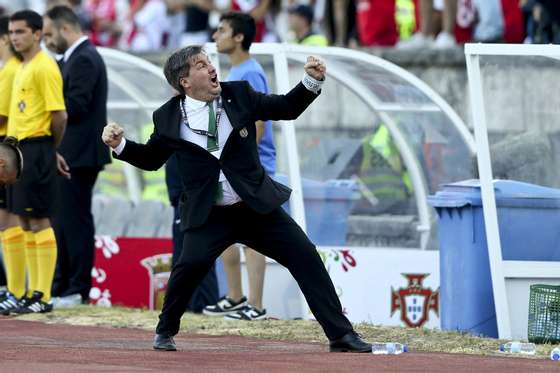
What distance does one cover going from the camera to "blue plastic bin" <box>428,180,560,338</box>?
36.0 ft

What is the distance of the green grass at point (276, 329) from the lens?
1011 cm

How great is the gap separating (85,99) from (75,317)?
1936mm

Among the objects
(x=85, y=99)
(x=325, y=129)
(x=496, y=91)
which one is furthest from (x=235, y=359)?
(x=325, y=129)

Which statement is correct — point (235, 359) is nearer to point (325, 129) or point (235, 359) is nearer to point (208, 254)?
point (208, 254)

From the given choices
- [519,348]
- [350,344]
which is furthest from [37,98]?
[519,348]

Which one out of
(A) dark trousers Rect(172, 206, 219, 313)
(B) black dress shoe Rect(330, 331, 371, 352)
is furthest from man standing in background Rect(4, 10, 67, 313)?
(B) black dress shoe Rect(330, 331, 371, 352)

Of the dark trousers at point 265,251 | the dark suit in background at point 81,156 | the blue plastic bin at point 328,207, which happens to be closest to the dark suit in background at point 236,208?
the dark trousers at point 265,251

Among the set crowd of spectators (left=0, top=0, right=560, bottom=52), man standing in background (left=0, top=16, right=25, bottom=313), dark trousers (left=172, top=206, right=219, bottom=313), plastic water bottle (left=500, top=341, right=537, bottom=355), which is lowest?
plastic water bottle (left=500, top=341, right=537, bottom=355)

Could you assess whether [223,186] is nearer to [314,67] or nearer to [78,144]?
[314,67]

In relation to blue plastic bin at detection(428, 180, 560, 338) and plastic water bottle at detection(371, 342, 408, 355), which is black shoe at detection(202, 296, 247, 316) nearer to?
blue plastic bin at detection(428, 180, 560, 338)

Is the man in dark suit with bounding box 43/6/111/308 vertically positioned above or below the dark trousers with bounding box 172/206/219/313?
above

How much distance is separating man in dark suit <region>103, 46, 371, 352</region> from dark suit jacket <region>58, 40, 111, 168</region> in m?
3.46

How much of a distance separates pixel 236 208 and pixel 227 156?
329 mm

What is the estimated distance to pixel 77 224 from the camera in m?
13.1
